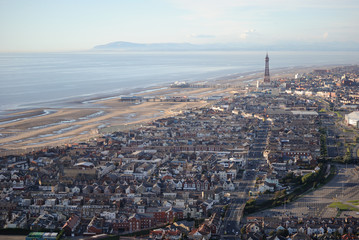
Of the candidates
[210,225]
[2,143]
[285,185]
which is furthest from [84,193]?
[2,143]

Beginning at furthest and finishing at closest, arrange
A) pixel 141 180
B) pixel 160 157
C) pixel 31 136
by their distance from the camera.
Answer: pixel 31 136, pixel 160 157, pixel 141 180

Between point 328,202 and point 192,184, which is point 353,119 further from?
point 192,184

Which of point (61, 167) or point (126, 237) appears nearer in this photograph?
point (126, 237)

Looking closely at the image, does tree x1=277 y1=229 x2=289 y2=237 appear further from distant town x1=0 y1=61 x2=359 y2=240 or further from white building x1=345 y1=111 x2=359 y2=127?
white building x1=345 y1=111 x2=359 y2=127

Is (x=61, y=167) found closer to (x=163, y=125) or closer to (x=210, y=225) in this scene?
(x=210, y=225)

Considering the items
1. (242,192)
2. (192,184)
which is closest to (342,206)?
(242,192)

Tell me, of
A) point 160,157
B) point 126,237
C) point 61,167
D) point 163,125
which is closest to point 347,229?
point 126,237

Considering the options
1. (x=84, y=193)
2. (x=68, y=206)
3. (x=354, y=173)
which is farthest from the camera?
(x=354, y=173)
